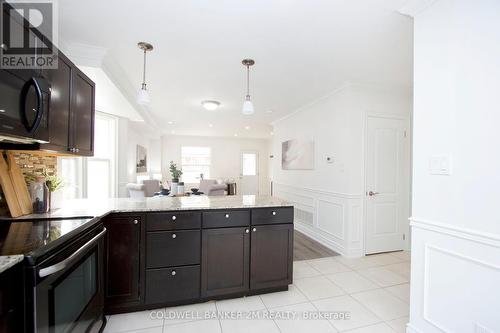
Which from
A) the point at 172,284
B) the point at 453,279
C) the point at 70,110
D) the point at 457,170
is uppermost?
the point at 70,110

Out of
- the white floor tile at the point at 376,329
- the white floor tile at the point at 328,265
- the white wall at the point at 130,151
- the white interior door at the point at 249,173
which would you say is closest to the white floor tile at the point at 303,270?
the white floor tile at the point at 328,265

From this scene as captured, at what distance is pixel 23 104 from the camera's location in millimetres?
1260

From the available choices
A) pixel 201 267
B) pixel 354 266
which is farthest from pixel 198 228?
pixel 354 266

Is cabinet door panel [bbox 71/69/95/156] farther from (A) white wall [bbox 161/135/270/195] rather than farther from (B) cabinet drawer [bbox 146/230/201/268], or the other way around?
(A) white wall [bbox 161/135/270/195]

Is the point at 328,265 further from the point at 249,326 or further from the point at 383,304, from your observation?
the point at 249,326

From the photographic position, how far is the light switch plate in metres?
1.51

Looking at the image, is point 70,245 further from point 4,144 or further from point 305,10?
point 305,10

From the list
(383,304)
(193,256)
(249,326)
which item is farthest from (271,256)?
(383,304)

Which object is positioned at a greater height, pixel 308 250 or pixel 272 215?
pixel 272 215

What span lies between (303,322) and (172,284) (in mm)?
1198

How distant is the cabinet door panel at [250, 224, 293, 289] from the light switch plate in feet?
4.31

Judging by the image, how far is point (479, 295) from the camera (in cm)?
136

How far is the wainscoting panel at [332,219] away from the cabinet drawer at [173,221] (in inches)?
91.8

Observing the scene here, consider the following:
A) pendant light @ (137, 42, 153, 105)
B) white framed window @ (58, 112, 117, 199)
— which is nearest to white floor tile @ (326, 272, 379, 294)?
pendant light @ (137, 42, 153, 105)
